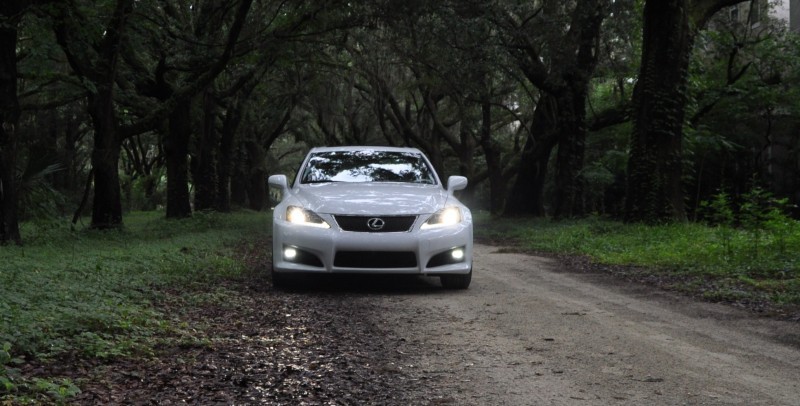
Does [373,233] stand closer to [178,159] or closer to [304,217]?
[304,217]

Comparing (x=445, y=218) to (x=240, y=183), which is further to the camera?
(x=240, y=183)

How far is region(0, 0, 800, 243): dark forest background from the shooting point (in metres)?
15.7

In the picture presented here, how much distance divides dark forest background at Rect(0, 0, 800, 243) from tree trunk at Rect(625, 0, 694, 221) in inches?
1.6

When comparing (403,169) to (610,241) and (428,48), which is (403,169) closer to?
(610,241)

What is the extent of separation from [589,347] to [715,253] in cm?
643

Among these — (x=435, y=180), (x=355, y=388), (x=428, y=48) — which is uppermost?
(x=428, y=48)

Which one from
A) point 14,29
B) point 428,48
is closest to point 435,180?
point 14,29

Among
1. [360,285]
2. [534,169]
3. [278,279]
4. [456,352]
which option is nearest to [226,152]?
[534,169]

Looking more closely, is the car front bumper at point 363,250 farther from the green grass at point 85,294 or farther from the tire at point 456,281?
the green grass at point 85,294

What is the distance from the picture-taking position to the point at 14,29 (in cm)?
1254

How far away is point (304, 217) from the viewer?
26.9 feet

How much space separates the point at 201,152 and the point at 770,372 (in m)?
25.2

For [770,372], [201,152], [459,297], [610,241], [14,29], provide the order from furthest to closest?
[201,152] → [610,241] → [14,29] → [459,297] → [770,372]

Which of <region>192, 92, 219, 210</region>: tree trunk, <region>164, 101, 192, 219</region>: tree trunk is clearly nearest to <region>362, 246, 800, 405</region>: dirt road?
<region>164, 101, 192, 219</region>: tree trunk
